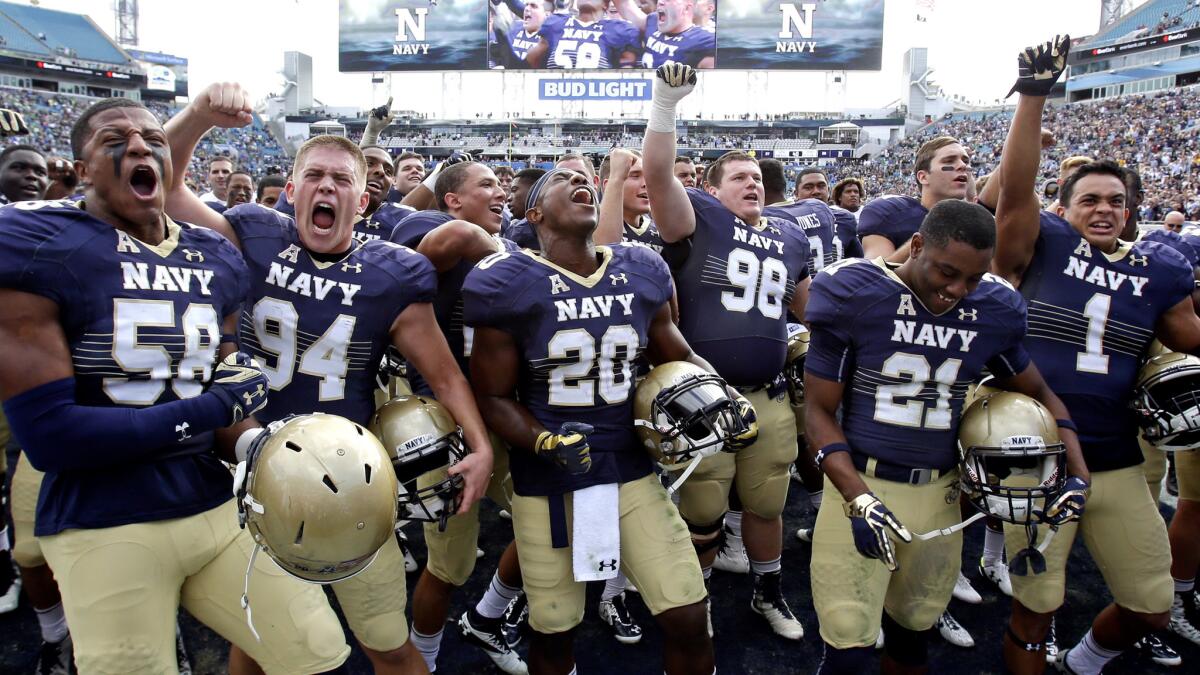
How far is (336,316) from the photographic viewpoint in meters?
2.76

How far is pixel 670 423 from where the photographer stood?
8.91ft

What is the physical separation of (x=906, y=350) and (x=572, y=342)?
A: 123cm

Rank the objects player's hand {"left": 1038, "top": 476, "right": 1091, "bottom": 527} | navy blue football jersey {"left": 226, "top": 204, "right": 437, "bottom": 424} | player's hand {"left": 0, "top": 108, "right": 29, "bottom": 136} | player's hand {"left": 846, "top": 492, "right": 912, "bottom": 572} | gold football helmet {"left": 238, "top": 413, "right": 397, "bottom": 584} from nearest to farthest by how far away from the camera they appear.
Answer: gold football helmet {"left": 238, "top": 413, "right": 397, "bottom": 584}, player's hand {"left": 846, "top": 492, "right": 912, "bottom": 572}, player's hand {"left": 1038, "top": 476, "right": 1091, "bottom": 527}, navy blue football jersey {"left": 226, "top": 204, "right": 437, "bottom": 424}, player's hand {"left": 0, "top": 108, "right": 29, "bottom": 136}

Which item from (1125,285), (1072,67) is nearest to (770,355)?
(1125,285)

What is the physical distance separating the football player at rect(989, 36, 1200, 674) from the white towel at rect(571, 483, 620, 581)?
66.2 inches

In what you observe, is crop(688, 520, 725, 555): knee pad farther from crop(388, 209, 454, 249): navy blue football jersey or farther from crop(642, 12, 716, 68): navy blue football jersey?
crop(642, 12, 716, 68): navy blue football jersey

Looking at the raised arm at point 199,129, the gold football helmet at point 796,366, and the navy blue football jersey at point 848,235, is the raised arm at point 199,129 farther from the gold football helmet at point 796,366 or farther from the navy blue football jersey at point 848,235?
the navy blue football jersey at point 848,235

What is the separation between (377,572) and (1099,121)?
41.0 metres

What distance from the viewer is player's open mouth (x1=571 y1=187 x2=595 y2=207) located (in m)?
2.93

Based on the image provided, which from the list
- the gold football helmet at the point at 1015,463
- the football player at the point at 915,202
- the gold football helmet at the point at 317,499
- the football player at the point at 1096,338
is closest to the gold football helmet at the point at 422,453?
the gold football helmet at the point at 317,499

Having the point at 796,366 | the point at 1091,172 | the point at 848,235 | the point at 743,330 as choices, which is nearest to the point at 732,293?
the point at 743,330

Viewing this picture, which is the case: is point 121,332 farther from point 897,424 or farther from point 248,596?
point 897,424

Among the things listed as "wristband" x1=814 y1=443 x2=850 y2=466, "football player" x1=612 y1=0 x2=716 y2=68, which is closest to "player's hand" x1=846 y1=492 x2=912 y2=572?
"wristband" x1=814 y1=443 x2=850 y2=466

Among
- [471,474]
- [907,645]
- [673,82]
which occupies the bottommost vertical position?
[907,645]
